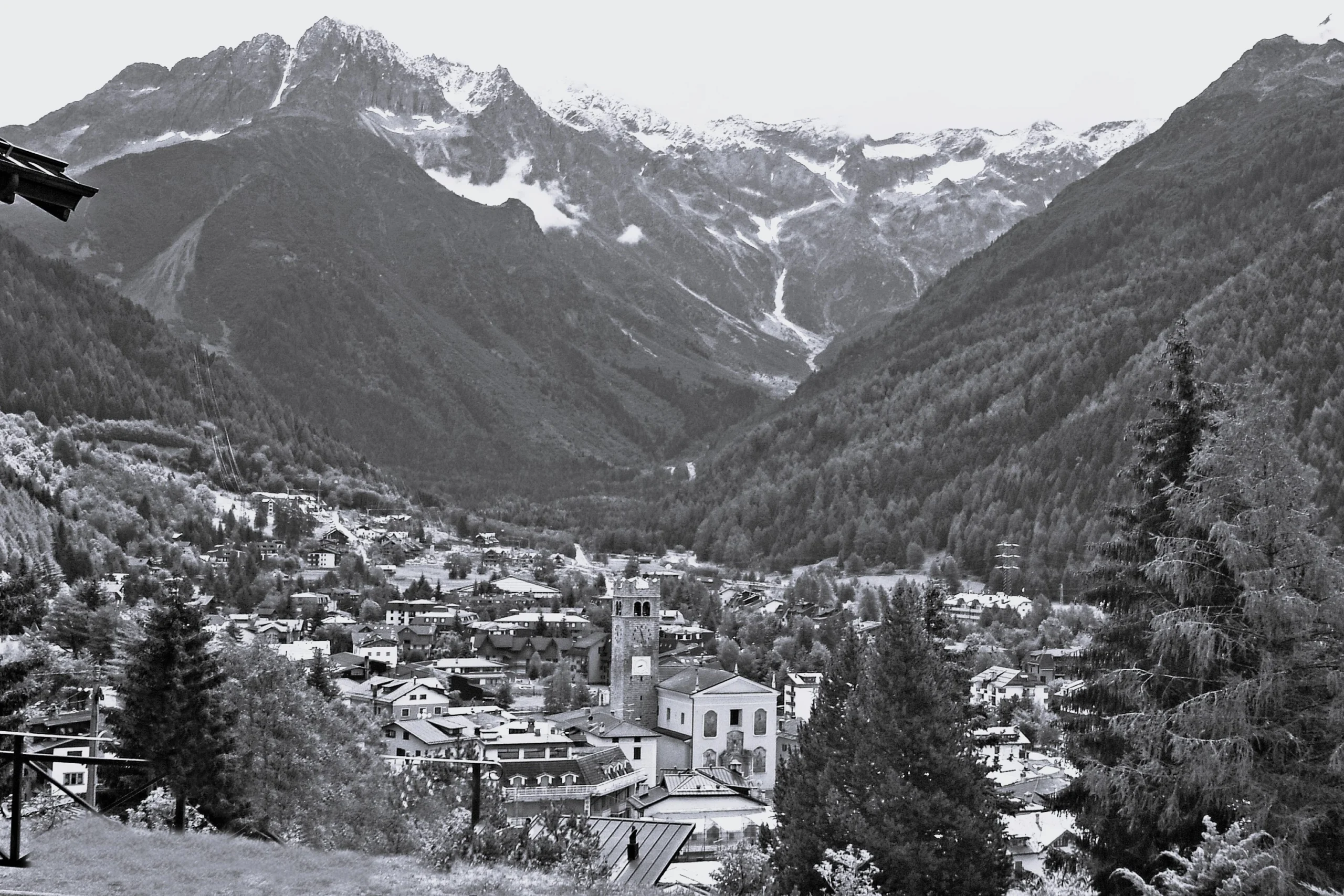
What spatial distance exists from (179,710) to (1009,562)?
162871mm

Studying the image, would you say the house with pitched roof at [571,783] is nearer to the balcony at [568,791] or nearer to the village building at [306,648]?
the balcony at [568,791]

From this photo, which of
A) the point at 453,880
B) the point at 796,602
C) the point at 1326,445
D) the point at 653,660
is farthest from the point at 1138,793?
the point at 1326,445

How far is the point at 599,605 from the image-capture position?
472ft

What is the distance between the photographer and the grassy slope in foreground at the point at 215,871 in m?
19.5

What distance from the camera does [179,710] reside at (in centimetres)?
3309

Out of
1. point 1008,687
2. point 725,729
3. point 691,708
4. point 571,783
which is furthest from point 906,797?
point 1008,687

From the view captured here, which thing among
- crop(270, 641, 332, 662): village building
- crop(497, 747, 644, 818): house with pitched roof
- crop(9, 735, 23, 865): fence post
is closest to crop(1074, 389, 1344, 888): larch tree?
crop(9, 735, 23, 865): fence post

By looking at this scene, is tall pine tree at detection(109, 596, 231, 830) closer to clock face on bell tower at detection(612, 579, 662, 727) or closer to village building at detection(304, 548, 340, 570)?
clock face on bell tower at detection(612, 579, 662, 727)

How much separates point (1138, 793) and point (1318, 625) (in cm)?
411

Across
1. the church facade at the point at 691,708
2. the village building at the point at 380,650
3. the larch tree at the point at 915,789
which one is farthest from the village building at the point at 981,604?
the larch tree at the point at 915,789

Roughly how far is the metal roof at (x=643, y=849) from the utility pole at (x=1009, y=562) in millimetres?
148544

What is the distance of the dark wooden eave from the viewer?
40.5 ft

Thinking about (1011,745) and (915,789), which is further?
(1011,745)

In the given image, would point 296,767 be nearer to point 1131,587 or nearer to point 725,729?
point 1131,587
